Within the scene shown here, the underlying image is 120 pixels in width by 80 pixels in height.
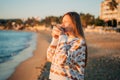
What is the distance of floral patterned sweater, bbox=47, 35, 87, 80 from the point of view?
9.95 ft

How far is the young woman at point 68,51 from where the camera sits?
9.97ft

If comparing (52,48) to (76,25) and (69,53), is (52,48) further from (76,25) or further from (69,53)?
(76,25)

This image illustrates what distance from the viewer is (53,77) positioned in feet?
10.2

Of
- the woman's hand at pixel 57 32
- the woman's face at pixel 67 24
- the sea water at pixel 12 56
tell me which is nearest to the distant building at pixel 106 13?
the sea water at pixel 12 56

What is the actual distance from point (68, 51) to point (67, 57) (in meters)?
0.07

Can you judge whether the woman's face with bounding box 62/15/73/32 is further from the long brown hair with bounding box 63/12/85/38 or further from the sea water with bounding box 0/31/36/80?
the sea water with bounding box 0/31/36/80

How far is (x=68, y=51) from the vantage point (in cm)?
303

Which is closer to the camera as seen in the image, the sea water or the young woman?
the young woman

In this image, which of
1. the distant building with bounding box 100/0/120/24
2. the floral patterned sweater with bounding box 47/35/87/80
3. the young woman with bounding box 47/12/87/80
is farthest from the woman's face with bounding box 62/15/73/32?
the distant building with bounding box 100/0/120/24

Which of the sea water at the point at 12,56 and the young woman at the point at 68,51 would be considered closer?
the young woman at the point at 68,51

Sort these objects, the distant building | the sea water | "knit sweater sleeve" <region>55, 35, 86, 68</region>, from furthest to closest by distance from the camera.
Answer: the distant building, the sea water, "knit sweater sleeve" <region>55, 35, 86, 68</region>

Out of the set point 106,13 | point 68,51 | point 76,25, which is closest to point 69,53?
point 68,51

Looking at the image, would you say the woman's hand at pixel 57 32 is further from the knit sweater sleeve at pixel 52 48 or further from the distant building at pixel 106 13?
the distant building at pixel 106 13

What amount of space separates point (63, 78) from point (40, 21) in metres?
191
